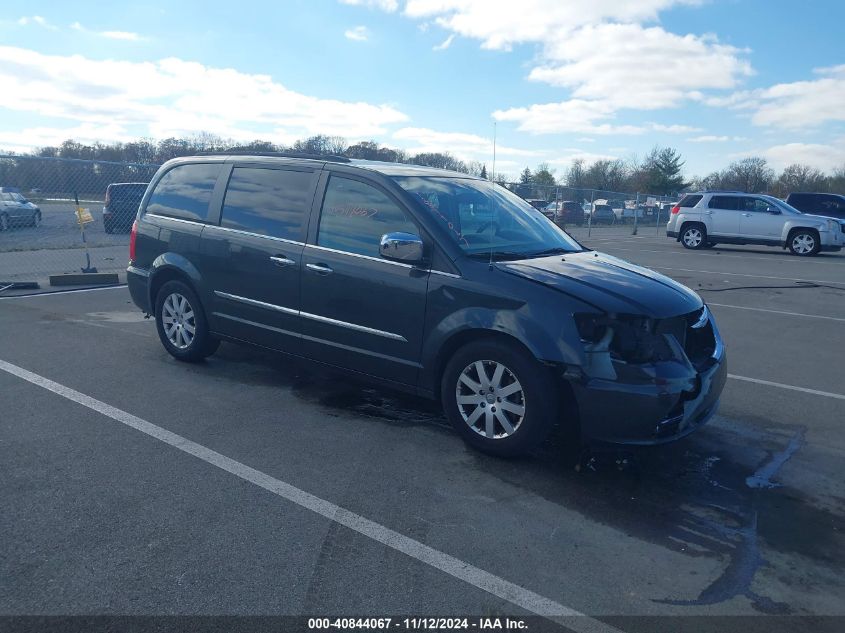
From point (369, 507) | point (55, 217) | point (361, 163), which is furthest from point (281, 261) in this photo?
point (55, 217)

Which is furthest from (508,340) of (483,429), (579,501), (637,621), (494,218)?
(637,621)

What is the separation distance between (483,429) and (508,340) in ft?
2.02

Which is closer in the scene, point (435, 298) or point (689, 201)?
point (435, 298)

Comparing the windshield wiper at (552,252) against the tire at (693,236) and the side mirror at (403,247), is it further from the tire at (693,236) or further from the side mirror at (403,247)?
the tire at (693,236)

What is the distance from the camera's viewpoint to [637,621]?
9.18ft

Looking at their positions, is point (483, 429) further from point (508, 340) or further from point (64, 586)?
point (64, 586)

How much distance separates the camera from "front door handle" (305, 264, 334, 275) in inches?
Answer: 199

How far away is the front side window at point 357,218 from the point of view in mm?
4871

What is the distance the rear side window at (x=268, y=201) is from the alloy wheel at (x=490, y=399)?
188cm

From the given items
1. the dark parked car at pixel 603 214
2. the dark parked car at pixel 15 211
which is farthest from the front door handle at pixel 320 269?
the dark parked car at pixel 603 214

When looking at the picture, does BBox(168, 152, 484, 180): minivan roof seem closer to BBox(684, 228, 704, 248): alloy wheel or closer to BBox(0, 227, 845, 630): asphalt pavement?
BBox(0, 227, 845, 630): asphalt pavement

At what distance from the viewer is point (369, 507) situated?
369 centimetres

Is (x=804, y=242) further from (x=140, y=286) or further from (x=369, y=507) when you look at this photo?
(x=369, y=507)

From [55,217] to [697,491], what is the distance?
19.4m
